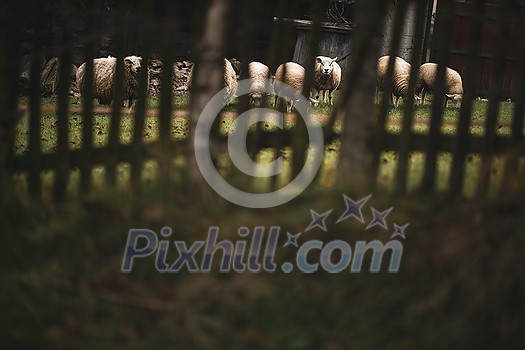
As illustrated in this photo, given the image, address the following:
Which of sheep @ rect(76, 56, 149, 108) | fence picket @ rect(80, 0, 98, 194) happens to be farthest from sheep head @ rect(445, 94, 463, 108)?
fence picket @ rect(80, 0, 98, 194)

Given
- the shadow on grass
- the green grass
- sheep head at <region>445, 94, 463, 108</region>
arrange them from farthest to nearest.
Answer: sheep head at <region>445, 94, 463, 108</region>
the green grass
the shadow on grass

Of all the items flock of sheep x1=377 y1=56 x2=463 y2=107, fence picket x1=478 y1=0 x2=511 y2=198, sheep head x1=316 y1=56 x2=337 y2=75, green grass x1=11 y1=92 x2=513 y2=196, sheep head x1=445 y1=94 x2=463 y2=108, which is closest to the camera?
fence picket x1=478 y1=0 x2=511 y2=198

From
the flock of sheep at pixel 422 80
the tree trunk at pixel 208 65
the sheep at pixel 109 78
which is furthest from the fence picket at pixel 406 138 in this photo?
the flock of sheep at pixel 422 80

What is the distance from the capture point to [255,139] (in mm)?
3586

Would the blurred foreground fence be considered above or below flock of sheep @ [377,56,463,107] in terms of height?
below

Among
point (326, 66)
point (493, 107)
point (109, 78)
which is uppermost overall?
point (326, 66)

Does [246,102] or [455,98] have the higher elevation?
[455,98]

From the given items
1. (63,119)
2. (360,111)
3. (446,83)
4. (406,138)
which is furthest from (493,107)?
(446,83)

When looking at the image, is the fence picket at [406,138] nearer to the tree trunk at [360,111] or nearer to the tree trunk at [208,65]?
the tree trunk at [360,111]

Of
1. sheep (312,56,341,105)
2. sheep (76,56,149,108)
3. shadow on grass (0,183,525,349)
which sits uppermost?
sheep (312,56,341,105)

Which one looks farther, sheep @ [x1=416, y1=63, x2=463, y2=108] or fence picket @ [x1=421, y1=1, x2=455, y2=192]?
sheep @ [x1=416, y1=63, x2=463, y2=108]

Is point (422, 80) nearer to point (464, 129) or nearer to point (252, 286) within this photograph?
point (464, 129)

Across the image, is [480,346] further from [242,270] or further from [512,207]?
[242,270]

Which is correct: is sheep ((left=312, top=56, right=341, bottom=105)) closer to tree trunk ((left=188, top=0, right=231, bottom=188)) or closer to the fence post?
tree trunk ((left=188, top=0, right=231, bottom=188))
